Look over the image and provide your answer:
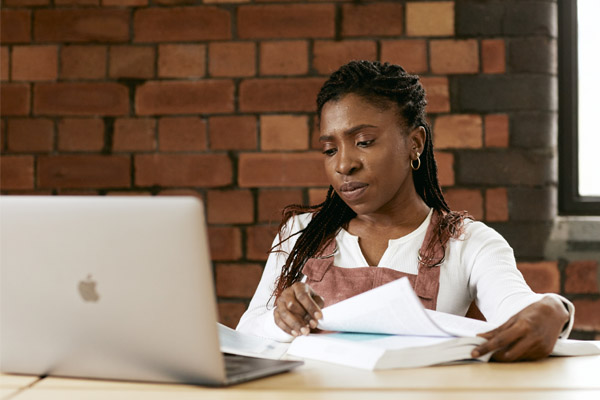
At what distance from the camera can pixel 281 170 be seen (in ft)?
6.23

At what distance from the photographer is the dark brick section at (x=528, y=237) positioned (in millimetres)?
1823

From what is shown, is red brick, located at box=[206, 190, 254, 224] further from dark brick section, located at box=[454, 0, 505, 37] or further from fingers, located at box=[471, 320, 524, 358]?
fingers, located at box=[471, 320, 524, 358]

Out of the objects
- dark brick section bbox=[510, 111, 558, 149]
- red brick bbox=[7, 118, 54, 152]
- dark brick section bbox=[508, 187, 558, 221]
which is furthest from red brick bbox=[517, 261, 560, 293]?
red brick bbox=[7, 118, 54, 152]

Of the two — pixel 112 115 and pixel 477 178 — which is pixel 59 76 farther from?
pixel 477 178

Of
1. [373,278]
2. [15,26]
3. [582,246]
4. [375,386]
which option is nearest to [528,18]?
[582,246]

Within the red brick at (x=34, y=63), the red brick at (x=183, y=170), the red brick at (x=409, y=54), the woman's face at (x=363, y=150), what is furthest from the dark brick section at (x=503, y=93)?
the red brick at (x=34, y=63)

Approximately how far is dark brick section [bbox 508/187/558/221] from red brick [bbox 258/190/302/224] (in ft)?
2.03

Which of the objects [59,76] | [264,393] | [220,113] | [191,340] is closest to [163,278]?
[191,340]

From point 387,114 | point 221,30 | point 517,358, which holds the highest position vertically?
point 221,30

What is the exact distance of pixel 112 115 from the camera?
1.95 metres

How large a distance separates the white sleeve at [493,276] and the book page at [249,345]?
1.35 ft

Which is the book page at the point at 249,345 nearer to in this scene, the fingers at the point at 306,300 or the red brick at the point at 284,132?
the fingers at the point at 306,300

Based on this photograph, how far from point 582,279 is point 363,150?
2.85 ft

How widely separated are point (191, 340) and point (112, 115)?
1407 mm
